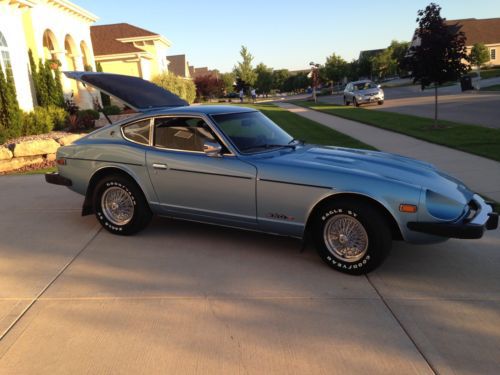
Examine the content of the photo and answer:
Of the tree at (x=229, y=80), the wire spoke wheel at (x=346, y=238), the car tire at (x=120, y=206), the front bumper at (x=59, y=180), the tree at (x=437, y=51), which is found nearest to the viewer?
the wire spoke wheel at (x=346, y=238)

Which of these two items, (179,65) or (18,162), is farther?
(179,65)

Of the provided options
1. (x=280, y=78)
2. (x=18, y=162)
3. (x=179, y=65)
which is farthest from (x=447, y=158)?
(x=280, y=78)

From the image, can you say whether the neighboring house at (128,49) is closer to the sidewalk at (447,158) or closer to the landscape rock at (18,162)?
the sidewalk at (447,158)

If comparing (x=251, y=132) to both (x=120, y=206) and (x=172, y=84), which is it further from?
(x=172, y=84)

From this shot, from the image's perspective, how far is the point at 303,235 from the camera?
4.36 m

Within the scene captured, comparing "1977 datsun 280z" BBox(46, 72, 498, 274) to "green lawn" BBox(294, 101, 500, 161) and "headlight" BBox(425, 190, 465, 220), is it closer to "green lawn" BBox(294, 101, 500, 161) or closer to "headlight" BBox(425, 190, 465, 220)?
"headlight" BBox(425, 190, 465, 220)

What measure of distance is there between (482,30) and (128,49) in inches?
2254

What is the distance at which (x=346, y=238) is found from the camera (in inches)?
165

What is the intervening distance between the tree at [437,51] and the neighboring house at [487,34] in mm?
60602

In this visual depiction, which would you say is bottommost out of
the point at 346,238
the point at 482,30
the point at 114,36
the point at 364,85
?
the point at 346,238

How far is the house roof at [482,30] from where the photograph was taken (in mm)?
68000

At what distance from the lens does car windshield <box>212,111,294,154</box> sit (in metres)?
4.90

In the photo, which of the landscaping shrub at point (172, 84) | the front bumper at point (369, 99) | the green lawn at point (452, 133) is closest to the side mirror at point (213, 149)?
the green lawn at point (452, 133)

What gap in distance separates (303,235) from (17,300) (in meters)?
2.54
